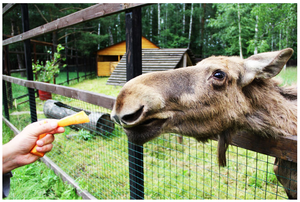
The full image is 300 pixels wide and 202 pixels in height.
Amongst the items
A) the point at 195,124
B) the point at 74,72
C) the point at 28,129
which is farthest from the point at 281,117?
the point at 74,72

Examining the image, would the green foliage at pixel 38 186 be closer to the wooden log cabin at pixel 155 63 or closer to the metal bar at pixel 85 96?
the metal bar at pixel 85 96

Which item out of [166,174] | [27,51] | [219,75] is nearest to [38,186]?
[166,174]

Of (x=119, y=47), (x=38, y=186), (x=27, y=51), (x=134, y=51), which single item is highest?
(x=119, y=47)

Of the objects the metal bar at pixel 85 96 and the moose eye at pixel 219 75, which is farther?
the metal bar at pixel 85 96

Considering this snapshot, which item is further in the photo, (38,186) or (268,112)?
(38,186)

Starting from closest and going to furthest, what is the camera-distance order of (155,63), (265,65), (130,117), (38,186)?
(130,117), (265,65), (38,186), (155,63)

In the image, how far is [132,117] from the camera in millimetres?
1377

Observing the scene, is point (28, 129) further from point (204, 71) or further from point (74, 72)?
point (74, 72)

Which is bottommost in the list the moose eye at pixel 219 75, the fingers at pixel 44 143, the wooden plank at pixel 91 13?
the fingers at pixel 44 143

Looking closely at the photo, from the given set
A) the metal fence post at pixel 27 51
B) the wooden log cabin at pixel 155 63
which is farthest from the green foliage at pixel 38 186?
the wooden log cabin at pixel 155 63

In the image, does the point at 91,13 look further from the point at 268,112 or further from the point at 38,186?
the point at 38,186

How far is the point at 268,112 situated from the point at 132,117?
1172mm

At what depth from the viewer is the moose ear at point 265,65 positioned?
1.60 m

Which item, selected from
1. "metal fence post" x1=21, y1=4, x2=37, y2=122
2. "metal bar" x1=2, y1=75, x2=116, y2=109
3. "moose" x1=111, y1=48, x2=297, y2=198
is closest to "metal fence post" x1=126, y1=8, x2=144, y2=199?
"metal bar" x1=2, y1=75, x2=116, y2=109
